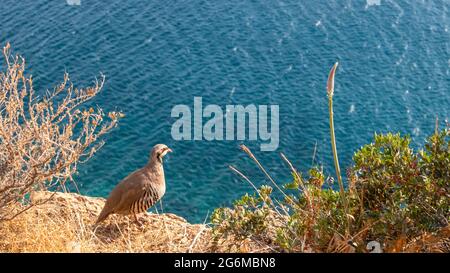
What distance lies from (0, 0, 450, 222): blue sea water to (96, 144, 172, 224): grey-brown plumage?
1212cm

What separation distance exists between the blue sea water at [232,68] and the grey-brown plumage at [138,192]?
12120 millimetres

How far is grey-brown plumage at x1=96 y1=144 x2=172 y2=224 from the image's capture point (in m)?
12.9

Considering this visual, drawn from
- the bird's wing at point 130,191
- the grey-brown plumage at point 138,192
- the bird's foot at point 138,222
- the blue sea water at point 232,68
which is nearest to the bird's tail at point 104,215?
the grey-brown plumage at point 138,192

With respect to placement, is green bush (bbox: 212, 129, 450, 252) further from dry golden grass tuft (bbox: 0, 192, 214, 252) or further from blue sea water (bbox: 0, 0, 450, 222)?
blue sea water (bbox: 0, 0, 450, 222)

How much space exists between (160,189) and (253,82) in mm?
18929

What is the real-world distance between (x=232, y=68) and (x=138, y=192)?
20.4 m

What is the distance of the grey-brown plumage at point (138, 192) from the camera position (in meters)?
12.9

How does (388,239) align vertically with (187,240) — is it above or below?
above

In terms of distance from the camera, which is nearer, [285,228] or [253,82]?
[285,228]

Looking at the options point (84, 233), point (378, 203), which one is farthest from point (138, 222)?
point (378, 203)

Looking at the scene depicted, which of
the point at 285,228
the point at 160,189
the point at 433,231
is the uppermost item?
the point at 433,231

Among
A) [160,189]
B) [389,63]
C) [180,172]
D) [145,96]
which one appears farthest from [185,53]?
[160,189]

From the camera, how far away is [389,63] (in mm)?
33375

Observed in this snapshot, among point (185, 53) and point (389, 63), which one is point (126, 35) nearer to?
point (185, 53)
